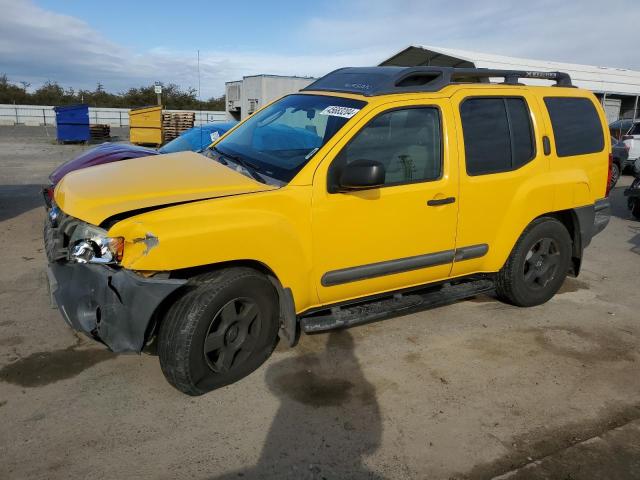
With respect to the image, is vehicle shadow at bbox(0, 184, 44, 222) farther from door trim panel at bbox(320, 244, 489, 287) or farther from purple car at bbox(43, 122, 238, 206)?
door trim panel at bbox(320, 244, 489, 287)

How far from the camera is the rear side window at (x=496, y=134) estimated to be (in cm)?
406

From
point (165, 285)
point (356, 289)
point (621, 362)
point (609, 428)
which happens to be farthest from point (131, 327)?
point (621, 362)

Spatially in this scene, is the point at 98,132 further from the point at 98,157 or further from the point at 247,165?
the point at 247,165

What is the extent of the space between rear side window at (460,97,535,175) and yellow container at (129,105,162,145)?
18.6 meters

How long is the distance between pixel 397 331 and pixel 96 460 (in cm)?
249

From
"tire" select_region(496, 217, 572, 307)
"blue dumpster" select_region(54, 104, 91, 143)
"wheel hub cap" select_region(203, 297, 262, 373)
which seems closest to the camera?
"wheel hub cap" select_region(203, 297, 262, 373)

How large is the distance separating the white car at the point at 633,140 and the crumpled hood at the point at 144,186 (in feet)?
48.4

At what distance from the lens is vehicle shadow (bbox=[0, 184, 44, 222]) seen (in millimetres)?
8133

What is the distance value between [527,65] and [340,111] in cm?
→ 2660

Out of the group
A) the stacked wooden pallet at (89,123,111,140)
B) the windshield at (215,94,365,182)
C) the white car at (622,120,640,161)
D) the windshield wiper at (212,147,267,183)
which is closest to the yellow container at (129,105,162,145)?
the stacked wooden pallet at (89,123,111,140)

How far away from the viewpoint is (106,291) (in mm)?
2916

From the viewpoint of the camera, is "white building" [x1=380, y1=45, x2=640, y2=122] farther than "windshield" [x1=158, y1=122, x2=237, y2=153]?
Yes

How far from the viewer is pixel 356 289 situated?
3.73m

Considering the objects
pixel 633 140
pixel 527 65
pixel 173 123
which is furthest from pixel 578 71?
pixel 173 123
